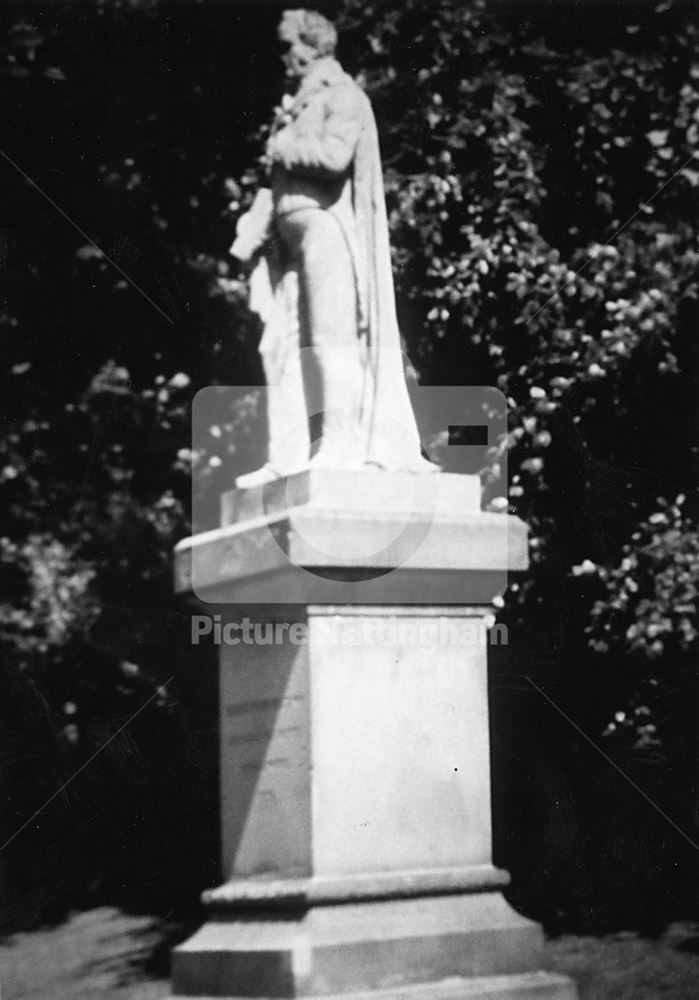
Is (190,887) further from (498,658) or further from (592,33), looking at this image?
(592,33)

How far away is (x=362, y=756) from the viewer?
225 inches

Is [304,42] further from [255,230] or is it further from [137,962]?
[137,962]

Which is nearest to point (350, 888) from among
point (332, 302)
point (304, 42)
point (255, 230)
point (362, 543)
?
point (362, 543)

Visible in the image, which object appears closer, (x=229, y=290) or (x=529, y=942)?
(x=529, y=942)

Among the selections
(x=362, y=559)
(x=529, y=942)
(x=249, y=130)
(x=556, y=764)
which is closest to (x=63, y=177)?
(x=249, y=130)

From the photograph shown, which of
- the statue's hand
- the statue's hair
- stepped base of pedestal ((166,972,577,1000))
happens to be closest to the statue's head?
the statue's hair

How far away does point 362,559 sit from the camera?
574 centimetres

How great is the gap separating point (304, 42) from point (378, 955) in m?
3.59

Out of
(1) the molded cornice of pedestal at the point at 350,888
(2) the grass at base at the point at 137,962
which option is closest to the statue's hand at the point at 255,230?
(1) the molded cornice of pedestal at the point at 350,888

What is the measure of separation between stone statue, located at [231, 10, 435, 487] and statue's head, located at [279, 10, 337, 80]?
0.18 meters

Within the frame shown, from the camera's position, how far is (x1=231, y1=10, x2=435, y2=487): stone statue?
6168 mm

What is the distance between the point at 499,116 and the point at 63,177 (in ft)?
9.41

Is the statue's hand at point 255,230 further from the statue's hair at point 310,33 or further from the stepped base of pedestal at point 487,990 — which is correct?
the stepped base of pedestal at point 487,990

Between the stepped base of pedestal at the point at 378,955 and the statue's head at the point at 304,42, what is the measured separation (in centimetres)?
332
